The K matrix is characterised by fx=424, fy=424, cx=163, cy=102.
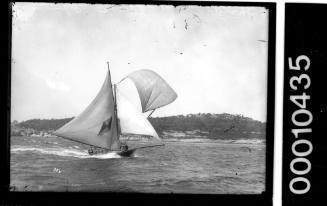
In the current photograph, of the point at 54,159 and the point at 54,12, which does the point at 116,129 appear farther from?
the point at 54,12

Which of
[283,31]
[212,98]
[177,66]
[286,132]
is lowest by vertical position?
[286,132]

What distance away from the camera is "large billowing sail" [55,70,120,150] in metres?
1.75

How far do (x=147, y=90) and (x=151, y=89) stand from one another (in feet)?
0.06

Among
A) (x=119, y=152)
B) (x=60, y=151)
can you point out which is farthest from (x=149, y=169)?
(x=60, y=151)

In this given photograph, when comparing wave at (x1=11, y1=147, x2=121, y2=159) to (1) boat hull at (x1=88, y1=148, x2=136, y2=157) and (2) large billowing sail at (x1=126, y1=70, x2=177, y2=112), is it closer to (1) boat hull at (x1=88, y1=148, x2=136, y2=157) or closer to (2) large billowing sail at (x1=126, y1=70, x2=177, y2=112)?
(1) boat hull at (x1=88, y1=148, x2=136, y2=157)

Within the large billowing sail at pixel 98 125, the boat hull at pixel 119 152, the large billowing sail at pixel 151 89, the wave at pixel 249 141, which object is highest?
the large billowing sail at pixel 151 89

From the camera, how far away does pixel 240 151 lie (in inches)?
69.9

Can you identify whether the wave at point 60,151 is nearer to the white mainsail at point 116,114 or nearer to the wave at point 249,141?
the white mainsail at point 116,114

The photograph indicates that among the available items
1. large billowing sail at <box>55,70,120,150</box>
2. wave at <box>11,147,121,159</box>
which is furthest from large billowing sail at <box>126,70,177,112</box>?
wave at <box>11,147,121,159</box>

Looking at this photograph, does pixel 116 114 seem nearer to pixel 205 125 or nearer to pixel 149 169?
pixel 149 169

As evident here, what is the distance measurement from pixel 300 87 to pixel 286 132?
0.19m

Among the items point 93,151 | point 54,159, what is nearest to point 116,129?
point 93,151

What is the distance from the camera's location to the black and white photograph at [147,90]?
5.73 feet

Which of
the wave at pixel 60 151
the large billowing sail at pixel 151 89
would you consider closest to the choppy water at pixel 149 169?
the wave at pixel 60 151
